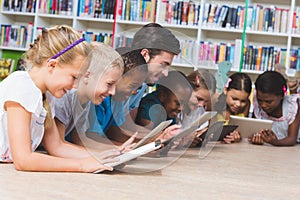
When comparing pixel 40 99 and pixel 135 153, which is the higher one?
pixel 40 99

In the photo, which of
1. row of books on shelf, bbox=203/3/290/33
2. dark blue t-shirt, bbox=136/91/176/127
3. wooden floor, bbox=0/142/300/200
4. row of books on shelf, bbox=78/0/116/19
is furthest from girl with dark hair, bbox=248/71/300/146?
row of books on shelf, bbox=78/0/116/19

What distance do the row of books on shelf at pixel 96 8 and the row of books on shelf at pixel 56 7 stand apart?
10cm

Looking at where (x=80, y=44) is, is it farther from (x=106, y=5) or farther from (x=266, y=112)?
(x=106, y=5)

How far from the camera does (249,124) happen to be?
2654mm

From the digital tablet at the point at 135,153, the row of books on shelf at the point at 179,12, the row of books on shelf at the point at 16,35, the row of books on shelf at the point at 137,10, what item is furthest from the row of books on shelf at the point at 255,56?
the digital tablet at the point at 135,153

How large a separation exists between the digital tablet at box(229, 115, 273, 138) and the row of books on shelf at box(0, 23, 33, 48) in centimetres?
294

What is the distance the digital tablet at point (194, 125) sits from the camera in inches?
58.0

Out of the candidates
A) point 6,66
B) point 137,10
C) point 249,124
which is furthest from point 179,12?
point 249,124

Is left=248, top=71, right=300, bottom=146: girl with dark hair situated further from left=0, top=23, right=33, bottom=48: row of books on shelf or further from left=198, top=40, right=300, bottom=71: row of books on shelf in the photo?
left=0, top=23, right=33, bottom=48: row of books on shelf

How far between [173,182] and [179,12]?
3475mm

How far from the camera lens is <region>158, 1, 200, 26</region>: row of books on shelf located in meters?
4.63

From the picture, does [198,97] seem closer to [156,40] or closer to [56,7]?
[156,40]

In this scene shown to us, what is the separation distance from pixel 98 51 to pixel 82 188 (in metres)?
0.39

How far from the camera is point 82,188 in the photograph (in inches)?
44.6
